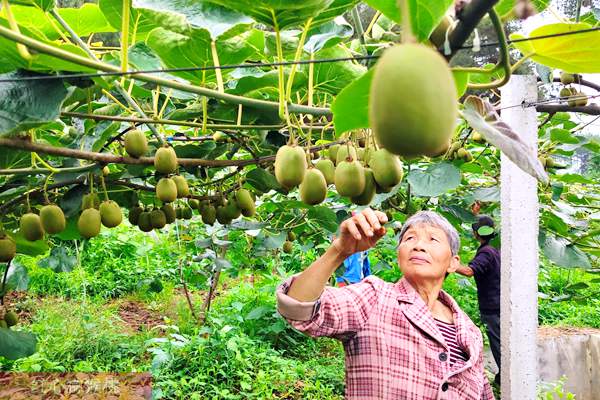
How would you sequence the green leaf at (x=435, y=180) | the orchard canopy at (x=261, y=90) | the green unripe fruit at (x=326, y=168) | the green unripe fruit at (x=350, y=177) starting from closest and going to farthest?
the orchard canopy at (x=261, y=90) → the green unripe fruit at (x=350, y=177) → the green unripe fruit at (x=326, y=168) → the green leaf at (x=435, y=180)

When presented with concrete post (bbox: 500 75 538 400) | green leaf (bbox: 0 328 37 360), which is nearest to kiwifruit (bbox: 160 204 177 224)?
green leaf (bbox: 0 328 37 360)

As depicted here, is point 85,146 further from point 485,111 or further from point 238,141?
point 485,111

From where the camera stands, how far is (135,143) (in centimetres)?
129

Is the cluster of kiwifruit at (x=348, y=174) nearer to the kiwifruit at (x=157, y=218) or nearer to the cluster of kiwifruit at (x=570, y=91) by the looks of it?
the kiwifruit at (x=157, y=218)

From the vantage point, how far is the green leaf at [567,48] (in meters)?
0.62

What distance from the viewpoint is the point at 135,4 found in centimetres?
84

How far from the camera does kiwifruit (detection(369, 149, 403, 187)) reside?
1.00 m

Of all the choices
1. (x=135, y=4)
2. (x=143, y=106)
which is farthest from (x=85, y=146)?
(x=135, y=4)

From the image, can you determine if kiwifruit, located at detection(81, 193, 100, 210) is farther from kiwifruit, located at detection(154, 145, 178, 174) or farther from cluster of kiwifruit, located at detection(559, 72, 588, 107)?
cluster of kiwifruit, located at detection(559, 72, 588, 107)

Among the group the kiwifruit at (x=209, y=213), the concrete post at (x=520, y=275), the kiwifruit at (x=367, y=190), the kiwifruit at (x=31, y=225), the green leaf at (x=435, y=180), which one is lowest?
the concrete post at (x=520, y=275)

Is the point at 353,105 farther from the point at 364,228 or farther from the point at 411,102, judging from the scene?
the point at 364,228

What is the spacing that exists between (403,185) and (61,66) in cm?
180

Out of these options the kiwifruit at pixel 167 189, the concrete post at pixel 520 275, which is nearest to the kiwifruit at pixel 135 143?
the kiwifruit at pixel 167 189

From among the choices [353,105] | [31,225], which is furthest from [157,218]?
[353,105]
